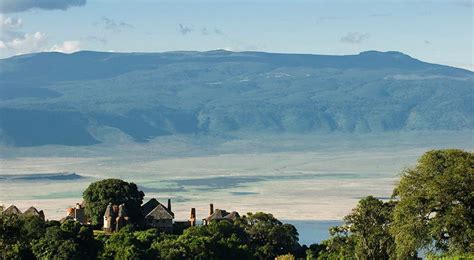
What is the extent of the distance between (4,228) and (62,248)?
36.4ft

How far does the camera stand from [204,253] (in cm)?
6619

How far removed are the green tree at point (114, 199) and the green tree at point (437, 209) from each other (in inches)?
1281

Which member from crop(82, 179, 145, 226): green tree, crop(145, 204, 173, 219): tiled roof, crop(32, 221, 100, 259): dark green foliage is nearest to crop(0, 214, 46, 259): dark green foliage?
crop(32, 221, 100, 259): dark green foliage

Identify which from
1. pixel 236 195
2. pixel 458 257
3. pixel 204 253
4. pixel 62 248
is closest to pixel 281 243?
pixel 204 253

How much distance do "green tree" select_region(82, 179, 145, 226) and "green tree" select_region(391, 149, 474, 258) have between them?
32.5 meters

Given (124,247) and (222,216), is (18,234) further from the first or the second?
(222,216)

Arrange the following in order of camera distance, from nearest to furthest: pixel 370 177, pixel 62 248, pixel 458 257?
pixel 458 257 < pixel 62 248 < pixel 370 177

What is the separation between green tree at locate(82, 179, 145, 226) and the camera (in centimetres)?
7981

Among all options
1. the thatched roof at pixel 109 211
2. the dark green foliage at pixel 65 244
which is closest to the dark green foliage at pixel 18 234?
the dark green foliage at pixel 65 244

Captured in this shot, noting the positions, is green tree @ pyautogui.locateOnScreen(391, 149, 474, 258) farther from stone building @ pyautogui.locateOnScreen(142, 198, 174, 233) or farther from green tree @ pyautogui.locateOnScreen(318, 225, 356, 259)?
stone building @ pyautogui.locateOnScreen(142, 198, 174, 233)

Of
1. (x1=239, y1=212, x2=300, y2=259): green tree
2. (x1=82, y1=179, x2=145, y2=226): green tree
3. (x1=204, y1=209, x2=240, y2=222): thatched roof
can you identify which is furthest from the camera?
(x1=204, y1=209, x2=240, y2=222): thatched roof

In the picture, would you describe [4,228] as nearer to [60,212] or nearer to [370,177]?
[60,212]

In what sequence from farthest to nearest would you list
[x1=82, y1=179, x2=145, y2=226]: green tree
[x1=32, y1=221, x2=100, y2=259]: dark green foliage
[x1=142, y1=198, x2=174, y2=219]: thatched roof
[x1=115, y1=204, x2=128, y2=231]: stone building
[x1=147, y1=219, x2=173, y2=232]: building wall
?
1. [x1=142, y1=198, x2=174, y2=219]: thatched roof
2. [x1=147, y1=219, x2=173, y2=232]: building wall
3. [x1=82, y1=179, x2=145, y2=226]: green tree
4. [x1=115, y1=204, x2=128, y2=231]: stone building
5. [x1=32, y1=221, x2=100, y2=259]: dark green foliage

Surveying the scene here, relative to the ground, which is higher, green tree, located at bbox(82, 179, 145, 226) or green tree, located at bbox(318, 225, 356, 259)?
green tree, located at bbox(82, 179, 145, 226)
